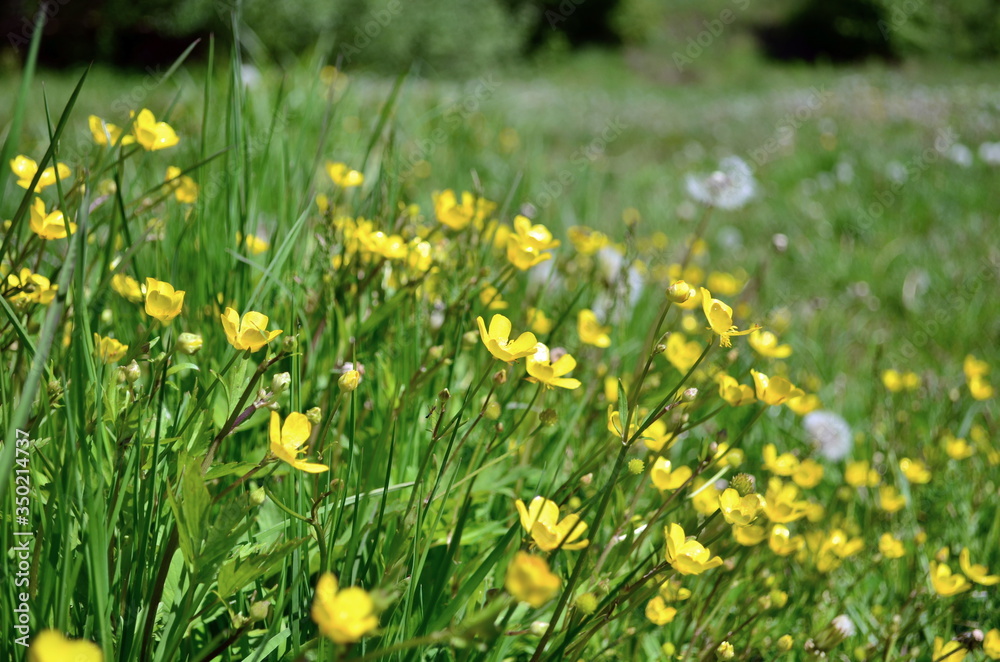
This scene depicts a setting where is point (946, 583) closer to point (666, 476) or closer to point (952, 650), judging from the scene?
point (952, 650)

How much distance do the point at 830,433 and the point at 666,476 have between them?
3.17ft

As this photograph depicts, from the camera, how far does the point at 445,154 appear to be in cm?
313

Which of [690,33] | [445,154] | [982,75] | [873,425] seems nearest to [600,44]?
[690,33]

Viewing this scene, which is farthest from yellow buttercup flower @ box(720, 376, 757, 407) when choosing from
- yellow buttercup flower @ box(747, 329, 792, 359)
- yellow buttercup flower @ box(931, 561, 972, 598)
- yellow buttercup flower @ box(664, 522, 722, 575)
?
yellow buttercup flower @ box(931, 561, 972, 598)

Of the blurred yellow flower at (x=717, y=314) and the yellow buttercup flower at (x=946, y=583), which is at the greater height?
the blurred yellow flower at (x=717, y=314)

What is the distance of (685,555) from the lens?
672mm

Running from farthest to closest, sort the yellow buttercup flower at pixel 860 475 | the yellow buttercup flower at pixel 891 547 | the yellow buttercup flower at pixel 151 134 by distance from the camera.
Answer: the yellow buttercup flower at pixel 860 475, the yellow buttercup flower at pixel 891 547, the yellow buttercup flower at pixel 151 134

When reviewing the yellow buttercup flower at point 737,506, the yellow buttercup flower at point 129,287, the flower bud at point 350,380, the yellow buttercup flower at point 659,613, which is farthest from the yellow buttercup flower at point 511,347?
the yellow buttercup flower at point 129,287

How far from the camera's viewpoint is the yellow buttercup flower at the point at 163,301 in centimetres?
74

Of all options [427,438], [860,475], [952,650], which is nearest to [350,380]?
[427,438]

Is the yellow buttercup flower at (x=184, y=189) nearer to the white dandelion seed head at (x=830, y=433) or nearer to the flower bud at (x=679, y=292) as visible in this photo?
the flower bud at (x=679, y=292)

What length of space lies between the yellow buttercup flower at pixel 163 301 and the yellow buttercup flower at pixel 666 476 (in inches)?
21.9

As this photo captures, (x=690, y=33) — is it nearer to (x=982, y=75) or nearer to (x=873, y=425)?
(x=982, y=75)
